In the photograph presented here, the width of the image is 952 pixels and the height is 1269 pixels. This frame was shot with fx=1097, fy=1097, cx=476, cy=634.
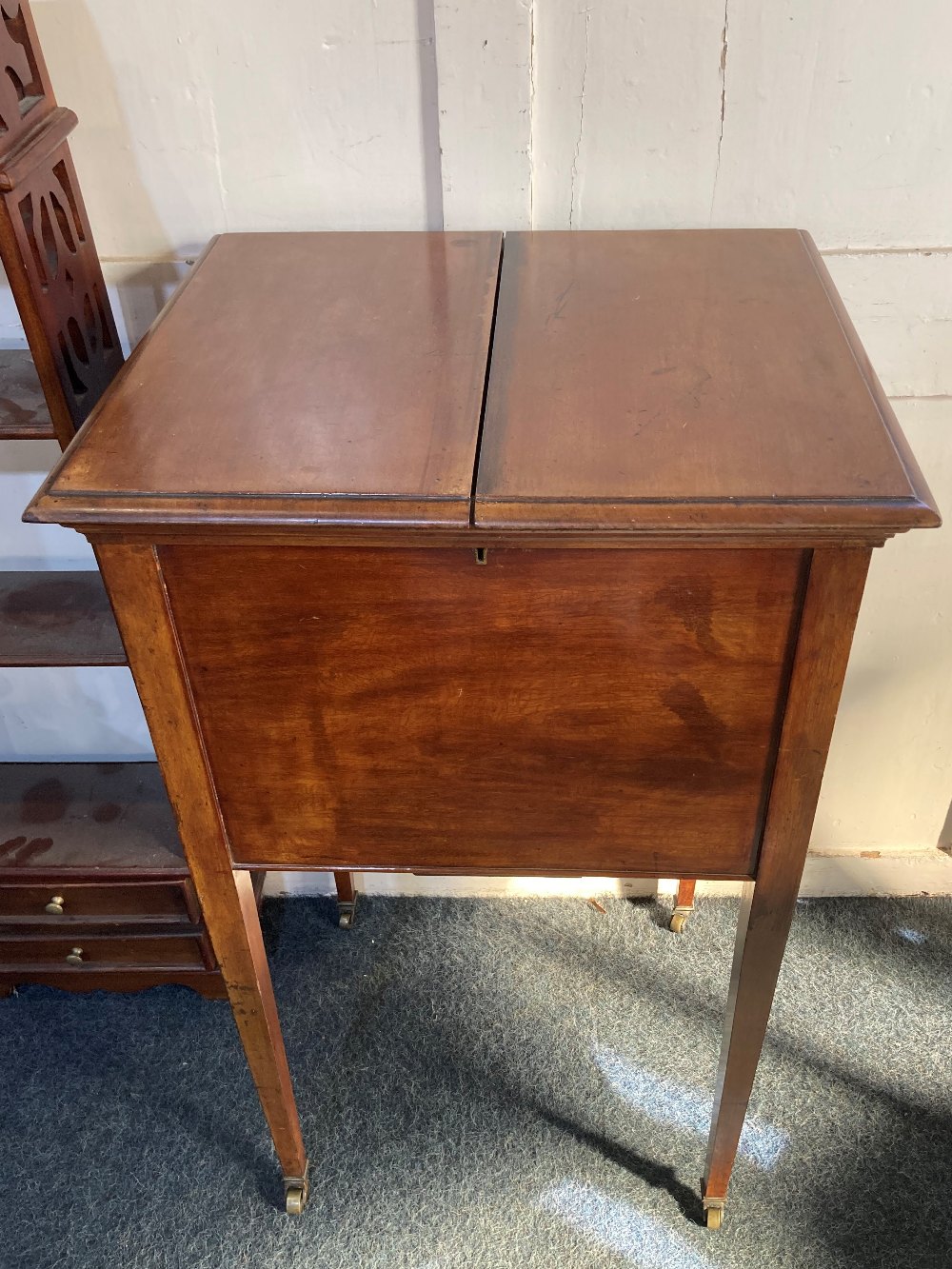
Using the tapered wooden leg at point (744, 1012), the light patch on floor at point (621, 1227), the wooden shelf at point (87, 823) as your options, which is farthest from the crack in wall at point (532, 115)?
the light patch on floor at point (621, 1227)

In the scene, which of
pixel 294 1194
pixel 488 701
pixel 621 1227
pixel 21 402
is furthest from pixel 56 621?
pixel 621 1227

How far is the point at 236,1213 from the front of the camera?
141 cm

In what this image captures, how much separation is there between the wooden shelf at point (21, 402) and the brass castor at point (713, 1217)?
1.20 meters

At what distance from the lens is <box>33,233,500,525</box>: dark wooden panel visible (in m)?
0.83

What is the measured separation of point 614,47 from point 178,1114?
1453 mm

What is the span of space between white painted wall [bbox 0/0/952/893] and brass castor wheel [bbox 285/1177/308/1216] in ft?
3.60

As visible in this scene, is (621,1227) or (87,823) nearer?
(621,1227)

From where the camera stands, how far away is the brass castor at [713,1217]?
1.36 m

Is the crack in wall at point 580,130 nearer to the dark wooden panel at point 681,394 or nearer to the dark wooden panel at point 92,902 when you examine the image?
the dark wooden panel at point 681,394

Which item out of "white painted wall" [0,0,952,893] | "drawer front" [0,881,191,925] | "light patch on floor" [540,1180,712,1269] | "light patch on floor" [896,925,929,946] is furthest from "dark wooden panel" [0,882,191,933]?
"light patch on floor" [896,925,929,946]

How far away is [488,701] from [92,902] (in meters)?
0.89

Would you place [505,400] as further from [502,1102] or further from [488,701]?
[502,1102]

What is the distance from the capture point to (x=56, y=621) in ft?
4.37

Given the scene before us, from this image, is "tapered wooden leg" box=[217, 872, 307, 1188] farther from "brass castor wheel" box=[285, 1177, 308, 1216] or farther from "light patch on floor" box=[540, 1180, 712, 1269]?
"light patch on floor" box=[540, 1180, 712, 1269]
